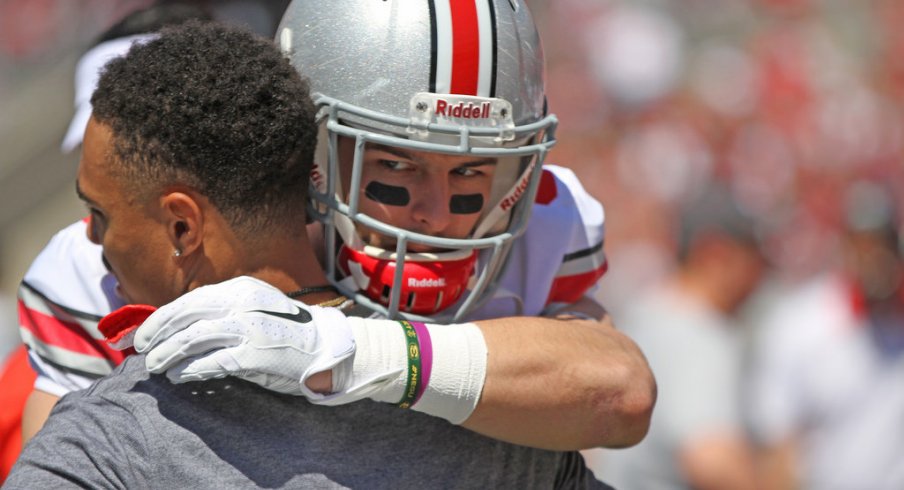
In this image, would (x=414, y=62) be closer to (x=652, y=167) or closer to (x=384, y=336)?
(x=384, y=336)

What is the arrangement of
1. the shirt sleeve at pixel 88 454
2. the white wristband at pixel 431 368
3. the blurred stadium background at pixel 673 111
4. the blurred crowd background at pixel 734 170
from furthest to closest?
the blurred stadium background at pixel 673 111
the blurred crowd background at pixel 734 170
the white wristband at pixel 431 368
the shirt sleeve at pixel 88 454

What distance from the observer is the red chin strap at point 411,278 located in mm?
2023

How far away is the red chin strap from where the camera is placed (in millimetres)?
2023

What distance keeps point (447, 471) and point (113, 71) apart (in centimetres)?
84

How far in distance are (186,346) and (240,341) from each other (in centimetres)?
7

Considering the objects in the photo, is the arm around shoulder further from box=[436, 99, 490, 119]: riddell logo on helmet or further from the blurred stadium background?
the blurred stadium background

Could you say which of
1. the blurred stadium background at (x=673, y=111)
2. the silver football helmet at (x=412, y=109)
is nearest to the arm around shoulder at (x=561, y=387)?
the silver football helmet at (x=412, y=109)

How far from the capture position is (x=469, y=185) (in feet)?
6.76

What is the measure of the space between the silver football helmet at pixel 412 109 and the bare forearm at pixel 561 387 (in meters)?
0.20

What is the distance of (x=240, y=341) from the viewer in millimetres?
1554

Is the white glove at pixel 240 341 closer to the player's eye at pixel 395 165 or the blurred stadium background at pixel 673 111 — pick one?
the player's eye at pixel 395 165

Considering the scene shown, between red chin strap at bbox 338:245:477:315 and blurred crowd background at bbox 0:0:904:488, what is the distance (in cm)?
220

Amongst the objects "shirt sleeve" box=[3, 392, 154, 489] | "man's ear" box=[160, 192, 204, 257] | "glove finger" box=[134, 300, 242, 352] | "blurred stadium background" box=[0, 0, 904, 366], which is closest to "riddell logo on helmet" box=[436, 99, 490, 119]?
"man's ear" box=[160, 192, 204, 257]

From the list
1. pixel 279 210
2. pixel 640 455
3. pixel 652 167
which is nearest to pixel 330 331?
pixel 279 210
